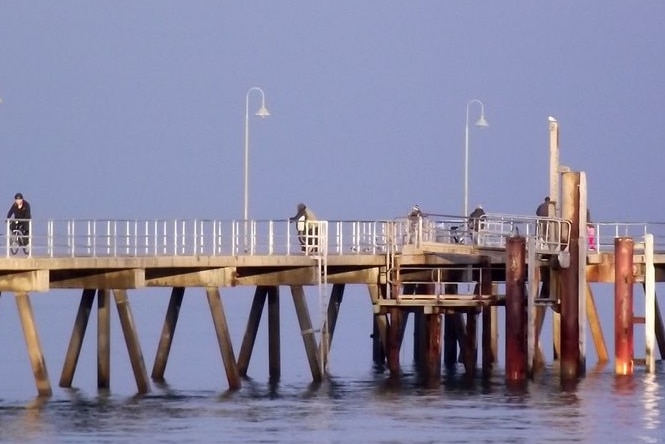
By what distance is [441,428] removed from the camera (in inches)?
1770

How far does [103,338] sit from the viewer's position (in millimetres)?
52438

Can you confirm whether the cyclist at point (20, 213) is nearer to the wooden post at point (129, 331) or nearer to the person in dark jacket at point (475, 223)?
the wooden post at point (129, 331)

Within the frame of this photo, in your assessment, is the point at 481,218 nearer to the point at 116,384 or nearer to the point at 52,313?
the point at 116,384

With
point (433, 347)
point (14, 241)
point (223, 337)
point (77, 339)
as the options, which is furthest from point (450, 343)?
point (14, 241)

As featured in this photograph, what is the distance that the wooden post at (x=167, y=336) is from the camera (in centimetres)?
5641

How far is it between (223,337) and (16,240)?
5018 mm

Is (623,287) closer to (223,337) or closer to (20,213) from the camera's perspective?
(223,337)

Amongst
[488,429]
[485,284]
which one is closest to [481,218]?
[485,284]

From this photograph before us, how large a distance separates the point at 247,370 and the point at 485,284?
8.23 metres

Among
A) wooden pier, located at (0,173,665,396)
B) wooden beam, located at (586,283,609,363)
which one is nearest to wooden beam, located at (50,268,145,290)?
wooden pier, located at (0,173,665,396)

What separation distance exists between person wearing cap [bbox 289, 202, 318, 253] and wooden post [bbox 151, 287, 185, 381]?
304 centimetres

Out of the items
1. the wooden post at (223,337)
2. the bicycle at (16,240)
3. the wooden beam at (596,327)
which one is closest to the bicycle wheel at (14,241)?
the bicycle at (16,240)

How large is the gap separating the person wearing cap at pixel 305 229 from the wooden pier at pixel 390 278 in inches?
8.4

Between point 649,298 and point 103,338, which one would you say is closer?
point 103,338
